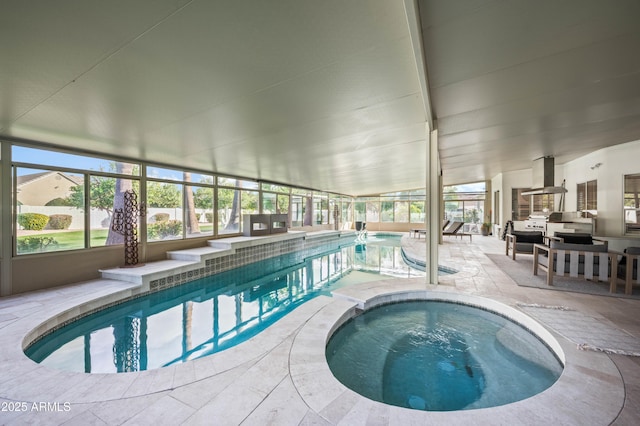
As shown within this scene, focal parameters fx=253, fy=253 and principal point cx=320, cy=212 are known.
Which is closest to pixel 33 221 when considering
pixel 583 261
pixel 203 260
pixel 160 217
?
pixel 160 217

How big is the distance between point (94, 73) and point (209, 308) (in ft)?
11.4

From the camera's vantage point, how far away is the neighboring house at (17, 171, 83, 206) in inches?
166

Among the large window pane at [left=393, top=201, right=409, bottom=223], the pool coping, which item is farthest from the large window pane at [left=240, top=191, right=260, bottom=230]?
the large window pane at [left=393, top=201, right=409, bottom=223]

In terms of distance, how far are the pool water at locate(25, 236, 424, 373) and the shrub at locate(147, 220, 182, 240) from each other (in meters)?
1.68

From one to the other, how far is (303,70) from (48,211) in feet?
17.5

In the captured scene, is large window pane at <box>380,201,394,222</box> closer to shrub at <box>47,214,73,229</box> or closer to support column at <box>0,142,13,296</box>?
shrub at <box>47,214,73,229</box>

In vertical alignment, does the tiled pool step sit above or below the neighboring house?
below

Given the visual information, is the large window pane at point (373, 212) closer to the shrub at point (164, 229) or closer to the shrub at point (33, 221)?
the shrub at point (164, 229)

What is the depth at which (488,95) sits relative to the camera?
3.09m

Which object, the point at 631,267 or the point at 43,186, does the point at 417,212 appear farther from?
the point at 43,186

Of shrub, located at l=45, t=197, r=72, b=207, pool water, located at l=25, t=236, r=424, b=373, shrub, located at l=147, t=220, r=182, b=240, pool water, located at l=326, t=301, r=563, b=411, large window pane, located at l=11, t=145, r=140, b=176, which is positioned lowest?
pool water, located at l=25, t=236, r=424, b=373

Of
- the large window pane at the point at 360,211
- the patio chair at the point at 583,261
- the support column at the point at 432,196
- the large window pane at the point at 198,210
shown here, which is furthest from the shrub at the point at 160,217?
the large window pane at the point at 360,211

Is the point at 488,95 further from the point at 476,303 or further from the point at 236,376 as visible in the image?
the point at 236,376

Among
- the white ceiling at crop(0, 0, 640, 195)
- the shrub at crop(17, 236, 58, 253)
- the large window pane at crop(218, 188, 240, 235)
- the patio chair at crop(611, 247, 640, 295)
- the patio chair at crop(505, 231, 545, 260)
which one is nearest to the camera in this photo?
the white ceiling at crop(0, 0, 640, 195)
